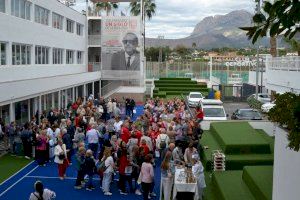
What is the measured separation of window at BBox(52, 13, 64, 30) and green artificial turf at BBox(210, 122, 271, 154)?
19.7m

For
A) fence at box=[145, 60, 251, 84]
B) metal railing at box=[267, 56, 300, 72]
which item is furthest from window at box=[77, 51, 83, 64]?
metal railing at box=[267, 56, 300, 72]

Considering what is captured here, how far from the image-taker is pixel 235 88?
5803cm

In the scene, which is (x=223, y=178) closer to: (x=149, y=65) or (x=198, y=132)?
(x=198, y=132)

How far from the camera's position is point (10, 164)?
20.1m

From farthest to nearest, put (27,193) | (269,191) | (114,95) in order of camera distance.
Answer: (114,95)
(27,193)
(269,191)

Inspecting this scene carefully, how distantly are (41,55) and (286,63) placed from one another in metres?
18.2

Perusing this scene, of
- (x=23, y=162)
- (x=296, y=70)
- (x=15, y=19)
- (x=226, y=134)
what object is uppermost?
(x=15, y=19)

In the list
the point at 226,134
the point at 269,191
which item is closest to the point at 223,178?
the point at 269,191

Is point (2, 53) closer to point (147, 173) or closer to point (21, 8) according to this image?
point (21, 8)

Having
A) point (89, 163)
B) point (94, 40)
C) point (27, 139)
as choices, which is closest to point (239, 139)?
point (89, 163)

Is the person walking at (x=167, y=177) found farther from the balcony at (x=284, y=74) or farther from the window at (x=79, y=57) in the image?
the window at (x=79, y=57)

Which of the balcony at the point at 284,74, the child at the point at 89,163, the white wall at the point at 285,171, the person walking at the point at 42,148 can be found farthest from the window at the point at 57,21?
the white wall at the point at 285,171

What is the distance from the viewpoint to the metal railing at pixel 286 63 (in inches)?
872

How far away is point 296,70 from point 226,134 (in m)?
4.97
